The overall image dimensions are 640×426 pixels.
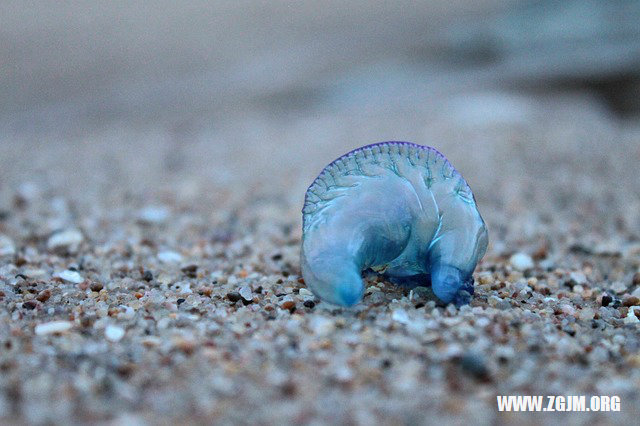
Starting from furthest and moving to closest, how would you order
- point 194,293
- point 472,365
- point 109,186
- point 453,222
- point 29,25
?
point 29,25
point 109,186
point 194,293
point 453,222
point 472,365

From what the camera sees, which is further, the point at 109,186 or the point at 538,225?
the point at 109,186

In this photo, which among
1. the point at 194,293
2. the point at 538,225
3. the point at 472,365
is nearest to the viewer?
the point at 472,365

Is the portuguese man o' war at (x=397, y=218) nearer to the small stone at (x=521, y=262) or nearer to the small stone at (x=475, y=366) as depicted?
the small stone at (x=475, y=366)

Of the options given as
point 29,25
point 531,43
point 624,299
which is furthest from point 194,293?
point 29,25

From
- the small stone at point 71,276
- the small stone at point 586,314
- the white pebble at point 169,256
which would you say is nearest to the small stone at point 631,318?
the small stone at point 586,314

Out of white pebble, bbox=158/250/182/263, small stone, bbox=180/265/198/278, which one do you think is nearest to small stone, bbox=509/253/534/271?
small stone, bbox=180/265/198/278

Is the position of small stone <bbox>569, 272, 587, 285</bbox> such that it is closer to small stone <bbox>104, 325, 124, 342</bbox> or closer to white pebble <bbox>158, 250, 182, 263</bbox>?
white pebble <bbox>158, 250, 182, 263</bbox>

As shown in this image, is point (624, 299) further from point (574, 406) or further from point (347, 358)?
point (347, 358)
